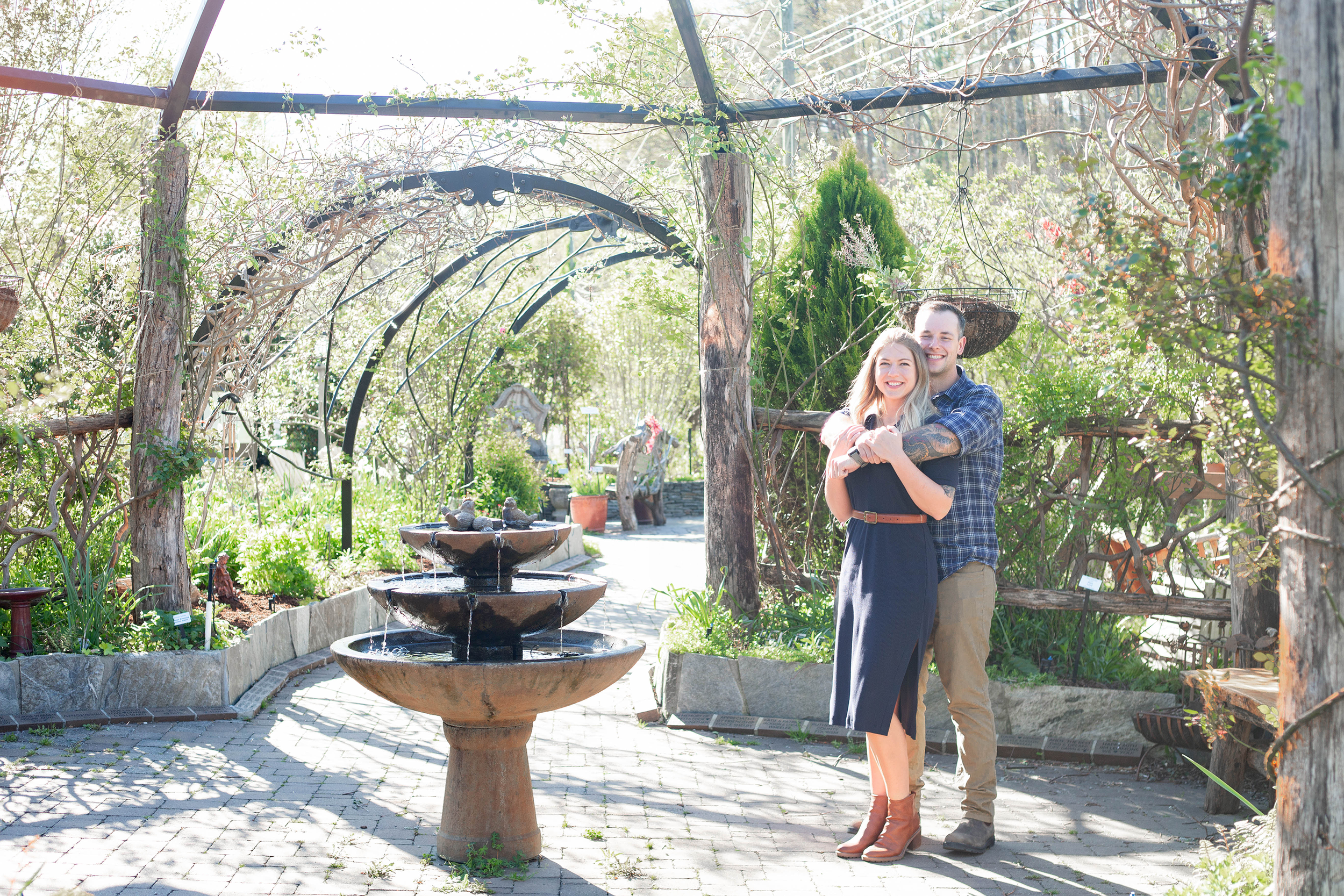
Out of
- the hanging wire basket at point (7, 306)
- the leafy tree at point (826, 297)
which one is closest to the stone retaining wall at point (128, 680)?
the hanging wire basket at point (7, 306)

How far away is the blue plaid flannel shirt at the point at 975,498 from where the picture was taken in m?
3.23

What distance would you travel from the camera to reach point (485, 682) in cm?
292

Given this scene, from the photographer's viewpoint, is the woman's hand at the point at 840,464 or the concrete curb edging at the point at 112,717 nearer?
the woman's hand at the point at 840,464

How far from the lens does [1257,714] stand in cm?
312

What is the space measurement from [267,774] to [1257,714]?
357 centimetres

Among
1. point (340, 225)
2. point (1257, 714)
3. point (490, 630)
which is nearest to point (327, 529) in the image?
point (340, 225)

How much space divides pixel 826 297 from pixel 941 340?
8.56ft

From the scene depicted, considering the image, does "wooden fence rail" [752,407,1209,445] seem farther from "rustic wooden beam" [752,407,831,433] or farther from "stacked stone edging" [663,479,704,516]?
"stacked stone edging" [663,479,704,516]

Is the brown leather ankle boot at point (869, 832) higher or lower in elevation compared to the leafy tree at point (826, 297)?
lower

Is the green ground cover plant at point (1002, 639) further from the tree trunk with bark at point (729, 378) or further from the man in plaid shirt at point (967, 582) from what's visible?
the man in plaid shirt at point (967, 582)

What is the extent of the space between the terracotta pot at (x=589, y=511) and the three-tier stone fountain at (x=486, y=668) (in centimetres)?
1065

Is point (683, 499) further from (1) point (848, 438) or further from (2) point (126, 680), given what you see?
(1) point (848, 438)

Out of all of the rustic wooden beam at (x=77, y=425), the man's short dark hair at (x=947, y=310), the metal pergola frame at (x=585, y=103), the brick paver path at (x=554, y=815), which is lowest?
the brick paver path at (x=554, y=815)

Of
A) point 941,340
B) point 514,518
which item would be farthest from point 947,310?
point 514,518
